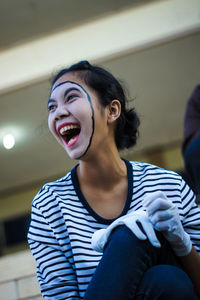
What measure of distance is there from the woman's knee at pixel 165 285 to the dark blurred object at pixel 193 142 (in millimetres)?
886

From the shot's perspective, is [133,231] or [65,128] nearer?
[133,231]

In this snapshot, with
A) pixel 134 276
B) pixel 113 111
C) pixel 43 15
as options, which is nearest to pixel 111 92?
pixel 113 111

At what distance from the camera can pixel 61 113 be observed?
1196 mm

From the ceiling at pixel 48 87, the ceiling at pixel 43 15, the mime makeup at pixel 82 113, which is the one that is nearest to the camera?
the mime makeup at pixel 82 113

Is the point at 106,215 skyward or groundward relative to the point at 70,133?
groundward

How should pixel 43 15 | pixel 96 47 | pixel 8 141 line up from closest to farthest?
1. pixel 43 15
2. pixel 96 47
3. pixel 8 141

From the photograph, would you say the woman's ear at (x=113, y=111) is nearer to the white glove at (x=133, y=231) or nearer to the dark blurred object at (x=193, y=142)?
the white glove at (x=133, y=231)

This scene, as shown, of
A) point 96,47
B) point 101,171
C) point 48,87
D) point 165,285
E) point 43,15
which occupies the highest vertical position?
point 43,15

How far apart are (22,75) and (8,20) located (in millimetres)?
573

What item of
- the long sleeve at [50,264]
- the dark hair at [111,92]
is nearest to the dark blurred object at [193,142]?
the dark hair at [111,92]

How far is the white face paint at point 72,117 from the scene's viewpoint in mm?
1188

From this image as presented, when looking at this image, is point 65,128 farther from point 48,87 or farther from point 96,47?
point 48,87

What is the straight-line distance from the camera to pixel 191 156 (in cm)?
183

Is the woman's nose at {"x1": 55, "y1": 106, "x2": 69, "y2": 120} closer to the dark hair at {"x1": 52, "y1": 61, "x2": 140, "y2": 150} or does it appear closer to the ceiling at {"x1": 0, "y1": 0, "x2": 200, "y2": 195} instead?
the dark hair at {"x1": 52, "y1": 61, "x2": 140, "y2": 150}
